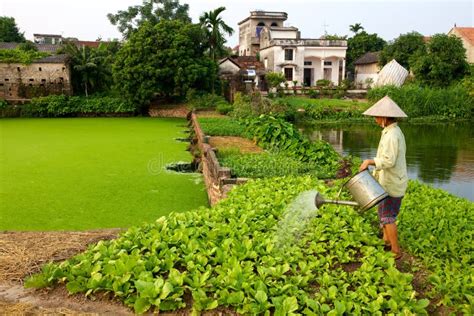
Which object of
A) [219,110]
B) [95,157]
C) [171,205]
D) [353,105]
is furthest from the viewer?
[353,105]

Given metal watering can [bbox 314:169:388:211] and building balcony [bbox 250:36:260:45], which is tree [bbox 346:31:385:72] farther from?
metal watering can [bbox 314:169:388:211]

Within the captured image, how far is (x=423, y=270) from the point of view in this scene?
3.81m

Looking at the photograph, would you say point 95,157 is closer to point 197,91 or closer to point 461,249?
point 461,249

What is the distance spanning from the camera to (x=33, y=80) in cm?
2495

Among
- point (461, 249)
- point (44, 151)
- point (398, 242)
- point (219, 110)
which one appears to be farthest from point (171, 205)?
point (219, 110)

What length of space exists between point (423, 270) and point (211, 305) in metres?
1.98

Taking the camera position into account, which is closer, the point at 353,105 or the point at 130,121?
the point at 130,121

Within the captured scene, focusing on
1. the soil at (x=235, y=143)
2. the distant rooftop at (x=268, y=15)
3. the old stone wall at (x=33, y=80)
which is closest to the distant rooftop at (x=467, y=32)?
the distant rooftop at (x=268, y=15)

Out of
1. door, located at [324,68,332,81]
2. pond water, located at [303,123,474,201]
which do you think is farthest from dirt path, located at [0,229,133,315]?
door, located at [324,68,332,81]

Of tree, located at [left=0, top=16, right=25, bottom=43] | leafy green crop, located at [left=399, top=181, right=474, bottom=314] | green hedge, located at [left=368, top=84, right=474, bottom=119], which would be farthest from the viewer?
tree, located at [left=0, top=16, right=25, bottom=43]

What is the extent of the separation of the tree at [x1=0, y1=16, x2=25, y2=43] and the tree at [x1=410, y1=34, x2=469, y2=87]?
120 ft

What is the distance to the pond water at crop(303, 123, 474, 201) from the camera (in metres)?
10.2

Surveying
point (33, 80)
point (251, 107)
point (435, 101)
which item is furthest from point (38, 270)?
point (435, 101)

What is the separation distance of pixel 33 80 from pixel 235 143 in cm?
1873
